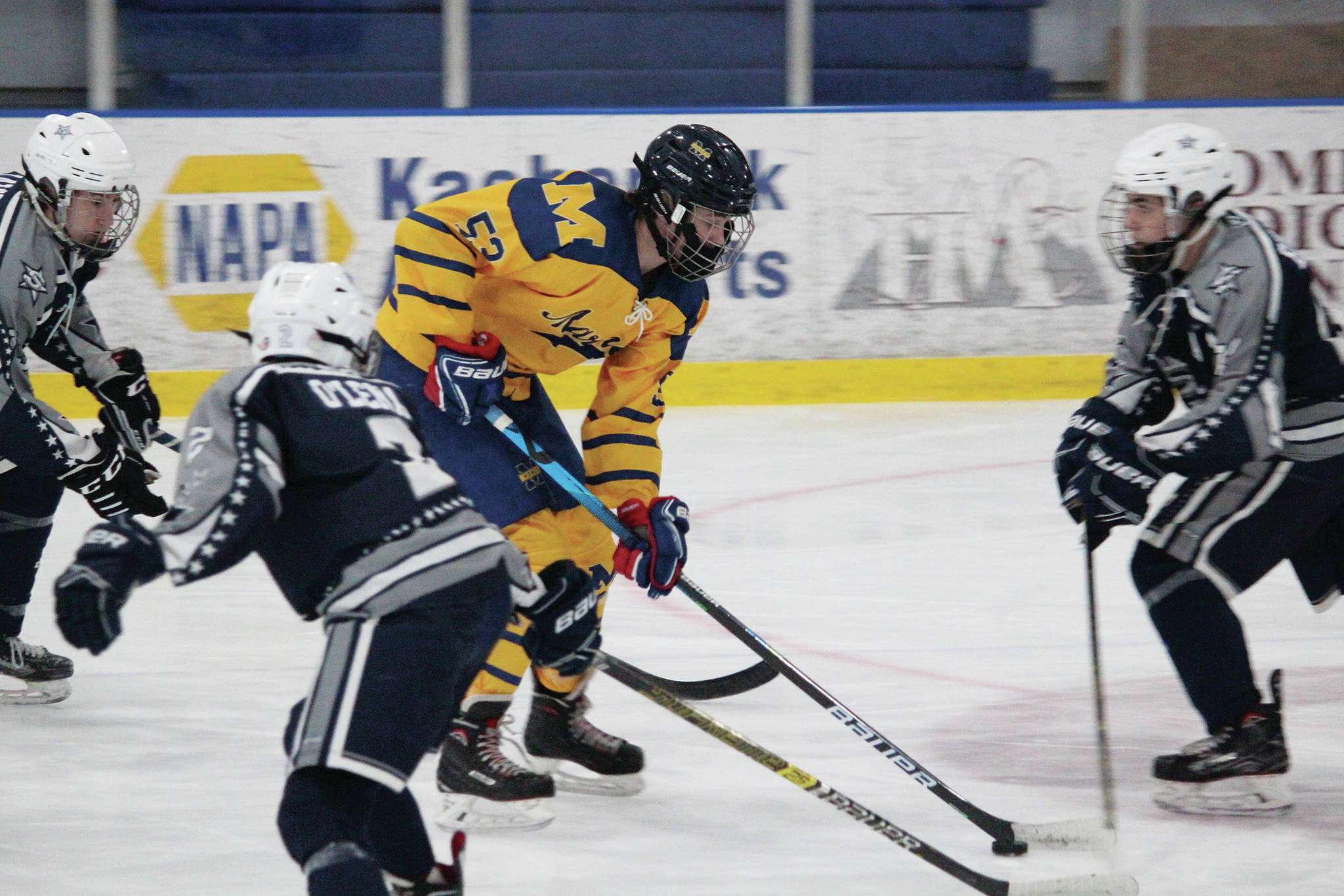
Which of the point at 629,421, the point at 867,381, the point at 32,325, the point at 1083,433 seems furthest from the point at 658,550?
the point at 867,381

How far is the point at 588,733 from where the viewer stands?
302cm

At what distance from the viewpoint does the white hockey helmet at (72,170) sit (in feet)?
10.7

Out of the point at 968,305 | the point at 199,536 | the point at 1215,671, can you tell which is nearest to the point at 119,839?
the point at 199,536

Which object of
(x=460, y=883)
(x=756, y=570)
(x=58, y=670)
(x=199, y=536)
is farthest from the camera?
(x=756, y=570)

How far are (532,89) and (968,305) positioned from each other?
2035 mm

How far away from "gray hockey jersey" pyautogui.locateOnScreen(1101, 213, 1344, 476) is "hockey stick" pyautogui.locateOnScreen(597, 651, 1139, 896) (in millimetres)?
728

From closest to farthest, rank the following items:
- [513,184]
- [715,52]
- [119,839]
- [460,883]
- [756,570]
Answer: [460,883] < [119,839] < [513,184] < [756,570] < [715,52]

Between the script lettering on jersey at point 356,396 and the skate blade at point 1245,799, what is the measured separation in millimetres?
1669

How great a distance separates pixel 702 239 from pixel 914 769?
0.98 meters

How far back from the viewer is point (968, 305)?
6.46 meters

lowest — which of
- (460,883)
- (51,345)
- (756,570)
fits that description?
(756,570)

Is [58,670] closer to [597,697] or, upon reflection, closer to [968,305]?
[597,697]

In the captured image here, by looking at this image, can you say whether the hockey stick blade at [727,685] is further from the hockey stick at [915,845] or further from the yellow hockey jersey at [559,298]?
the hockey stick at [915,845]

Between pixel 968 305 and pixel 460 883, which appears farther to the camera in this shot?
pixel 968 305
